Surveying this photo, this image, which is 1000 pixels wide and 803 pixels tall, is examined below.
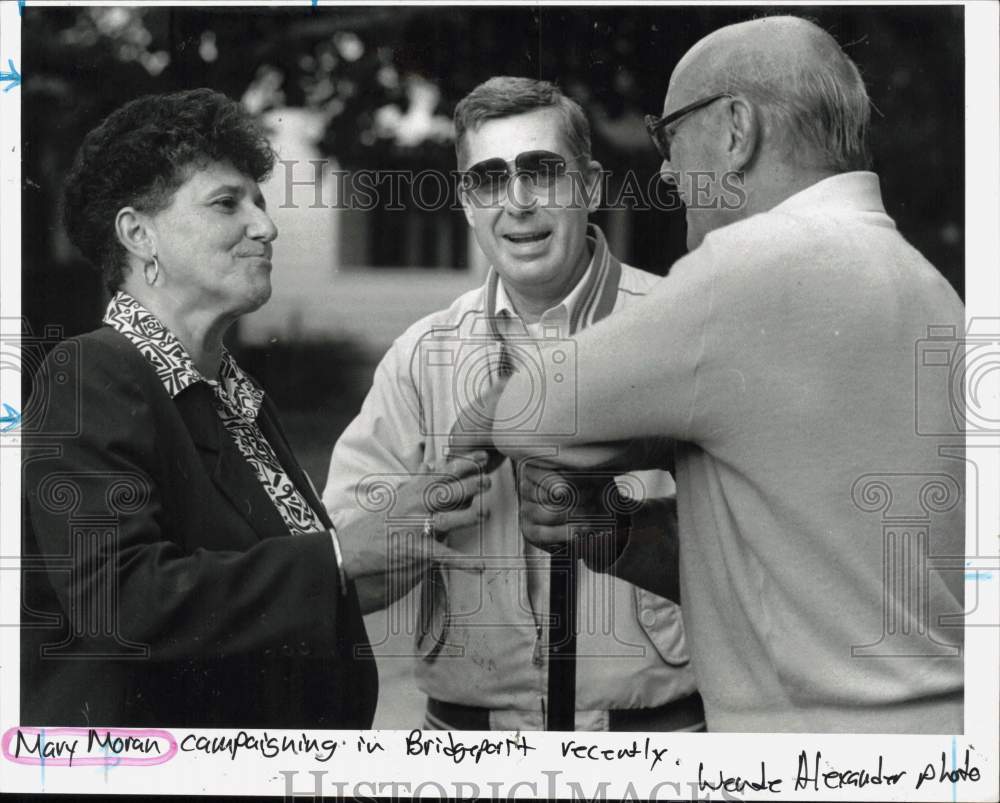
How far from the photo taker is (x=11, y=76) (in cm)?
378

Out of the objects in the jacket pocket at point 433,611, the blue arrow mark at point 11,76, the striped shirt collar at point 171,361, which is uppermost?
the blue arrow mark at point 11,76

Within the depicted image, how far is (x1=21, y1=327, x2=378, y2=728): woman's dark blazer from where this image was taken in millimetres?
3553

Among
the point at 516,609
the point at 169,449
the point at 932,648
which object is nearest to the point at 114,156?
the point at 169,449

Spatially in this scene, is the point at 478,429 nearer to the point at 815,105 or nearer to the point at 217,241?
the point at 217,241

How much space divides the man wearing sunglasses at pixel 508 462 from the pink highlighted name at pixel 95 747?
0.77 m

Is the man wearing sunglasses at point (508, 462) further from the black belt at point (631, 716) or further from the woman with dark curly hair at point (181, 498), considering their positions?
the woman with dark curly hair at point (181, 498)

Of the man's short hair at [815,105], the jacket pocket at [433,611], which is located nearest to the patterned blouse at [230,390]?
the jacket pocket at [433,611]

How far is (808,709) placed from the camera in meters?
3.50

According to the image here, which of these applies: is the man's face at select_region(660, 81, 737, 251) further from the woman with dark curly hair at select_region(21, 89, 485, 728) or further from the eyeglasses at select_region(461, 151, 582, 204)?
the woman with dark curly hair at select_region(21, 89, 485, 728)

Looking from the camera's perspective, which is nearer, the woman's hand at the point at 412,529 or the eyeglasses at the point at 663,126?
the eyeglasses at the point at 663,126

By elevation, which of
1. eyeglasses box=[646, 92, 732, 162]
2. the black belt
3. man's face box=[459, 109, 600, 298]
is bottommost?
the black belt

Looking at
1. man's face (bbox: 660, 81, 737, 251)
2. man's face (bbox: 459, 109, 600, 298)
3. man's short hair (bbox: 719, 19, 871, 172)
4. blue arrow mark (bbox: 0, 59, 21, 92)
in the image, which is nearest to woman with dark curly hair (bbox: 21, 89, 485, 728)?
blue arrow mark (bbox: 0, 59, 21, 92)

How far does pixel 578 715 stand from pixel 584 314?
3.76 ft

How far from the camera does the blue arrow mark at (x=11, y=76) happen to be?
12.4 ft
